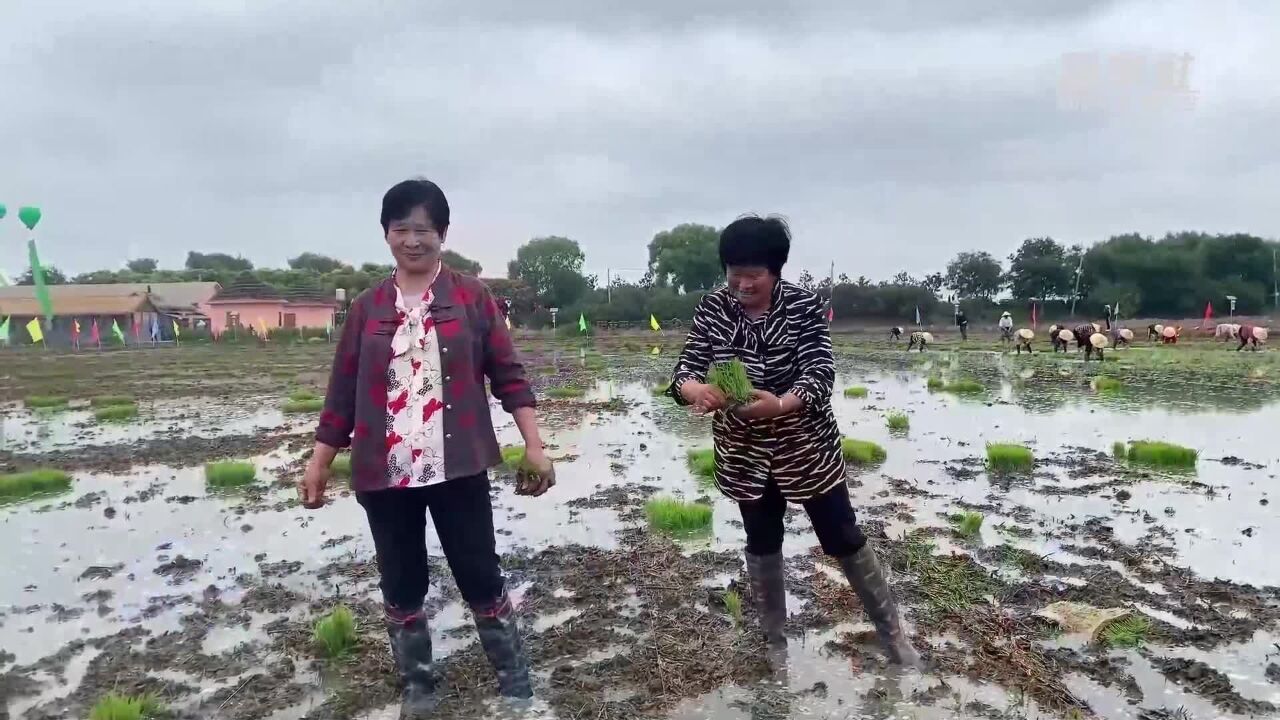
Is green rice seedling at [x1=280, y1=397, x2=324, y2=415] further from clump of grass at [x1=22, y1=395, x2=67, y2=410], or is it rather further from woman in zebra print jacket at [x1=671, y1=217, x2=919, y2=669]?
woman in zebra print jacket at [x1=671, y1=217, x2=919, y2=669]

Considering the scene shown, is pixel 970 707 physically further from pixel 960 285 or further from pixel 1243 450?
pixel 960 285

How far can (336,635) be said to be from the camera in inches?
119

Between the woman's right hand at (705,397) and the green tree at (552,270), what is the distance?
5412 cm

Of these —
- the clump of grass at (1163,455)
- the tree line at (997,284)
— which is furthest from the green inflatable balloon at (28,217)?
the tree line at (997,284)

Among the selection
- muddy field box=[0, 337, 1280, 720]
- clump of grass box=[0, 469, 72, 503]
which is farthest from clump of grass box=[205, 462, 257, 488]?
clump of grass box=[0, 469, 72, 503]

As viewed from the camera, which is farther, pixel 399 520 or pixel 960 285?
pixel 960 285

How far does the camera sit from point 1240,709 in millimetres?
2430

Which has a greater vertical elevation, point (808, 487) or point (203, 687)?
point (808, 487)

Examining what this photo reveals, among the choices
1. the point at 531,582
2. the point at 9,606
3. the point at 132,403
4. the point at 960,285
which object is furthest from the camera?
the point at 960,285

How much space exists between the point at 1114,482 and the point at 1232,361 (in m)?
16.4

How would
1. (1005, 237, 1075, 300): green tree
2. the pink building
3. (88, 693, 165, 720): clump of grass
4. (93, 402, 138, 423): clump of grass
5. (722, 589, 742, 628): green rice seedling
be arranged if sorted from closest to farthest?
(88, 693, 165, 720): clump of grass → (722, 589, 742, 628): green rice seedling → (93, 402, 138, 423): clump of grass → the pink building → (1005, 237, 1075, 300): green tree

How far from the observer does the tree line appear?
46.0 m

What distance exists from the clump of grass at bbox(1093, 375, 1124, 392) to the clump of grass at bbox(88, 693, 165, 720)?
12.9 metres

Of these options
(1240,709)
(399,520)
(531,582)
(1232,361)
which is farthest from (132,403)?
(1232,361)
